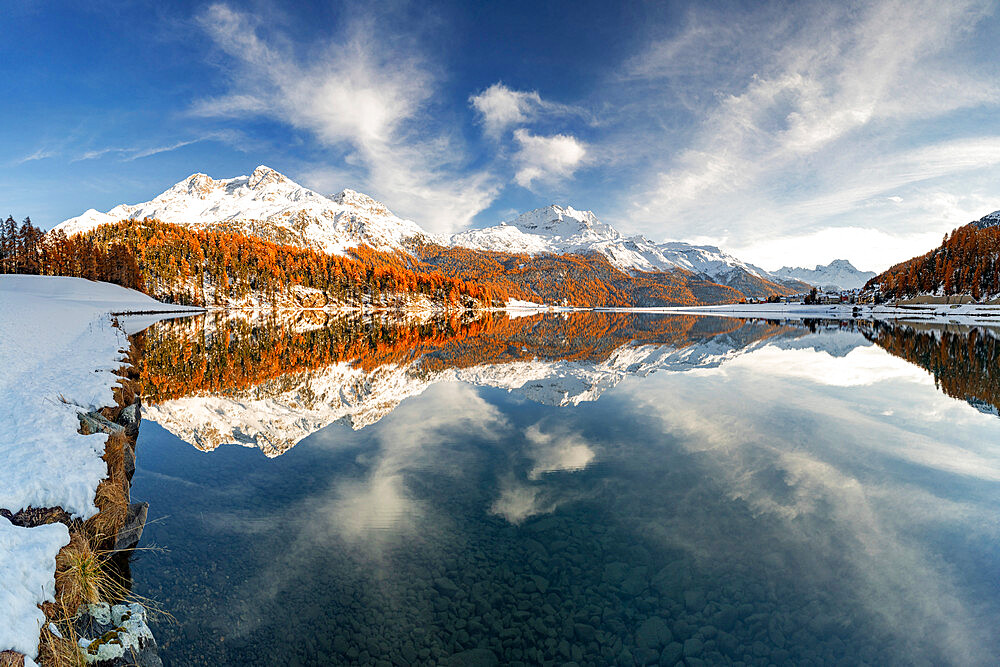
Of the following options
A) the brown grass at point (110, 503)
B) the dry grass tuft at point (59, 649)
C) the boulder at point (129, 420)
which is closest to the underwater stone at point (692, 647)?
the dry grass tuft at point (59, 649)

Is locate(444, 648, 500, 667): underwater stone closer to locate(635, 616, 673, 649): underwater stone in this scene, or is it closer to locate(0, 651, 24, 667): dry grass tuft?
locate(635, 616, 673, 649): underwater stone

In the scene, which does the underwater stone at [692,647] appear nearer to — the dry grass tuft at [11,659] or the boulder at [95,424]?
the dry grass tuft at [11,659]

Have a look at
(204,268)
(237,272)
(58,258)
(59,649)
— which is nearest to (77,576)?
(59,649)

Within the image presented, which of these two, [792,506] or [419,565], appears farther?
[792,506]

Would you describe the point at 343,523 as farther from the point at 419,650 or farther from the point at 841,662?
the point at 841,662

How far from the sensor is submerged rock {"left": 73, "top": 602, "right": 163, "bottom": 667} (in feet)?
18.4

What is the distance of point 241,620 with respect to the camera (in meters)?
7.15

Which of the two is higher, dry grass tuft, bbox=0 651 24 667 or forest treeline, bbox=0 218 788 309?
forest treeline, bbox=0 218 788 309

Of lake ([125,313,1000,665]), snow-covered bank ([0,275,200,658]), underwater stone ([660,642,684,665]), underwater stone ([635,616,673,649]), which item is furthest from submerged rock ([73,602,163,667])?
underwater stone ([660,642,684,665])

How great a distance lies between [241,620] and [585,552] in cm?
674

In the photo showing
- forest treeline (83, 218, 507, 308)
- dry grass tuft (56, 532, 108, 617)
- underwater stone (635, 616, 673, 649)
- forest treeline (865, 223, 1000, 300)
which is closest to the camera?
dry grass tuft (56, 532, 108, 617)

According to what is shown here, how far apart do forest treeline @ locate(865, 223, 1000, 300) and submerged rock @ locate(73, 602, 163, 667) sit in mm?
169321

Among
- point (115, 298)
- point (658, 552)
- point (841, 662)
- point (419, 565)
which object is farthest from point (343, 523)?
point (115, 298)

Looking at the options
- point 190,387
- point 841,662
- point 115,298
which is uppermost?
point 115,298
